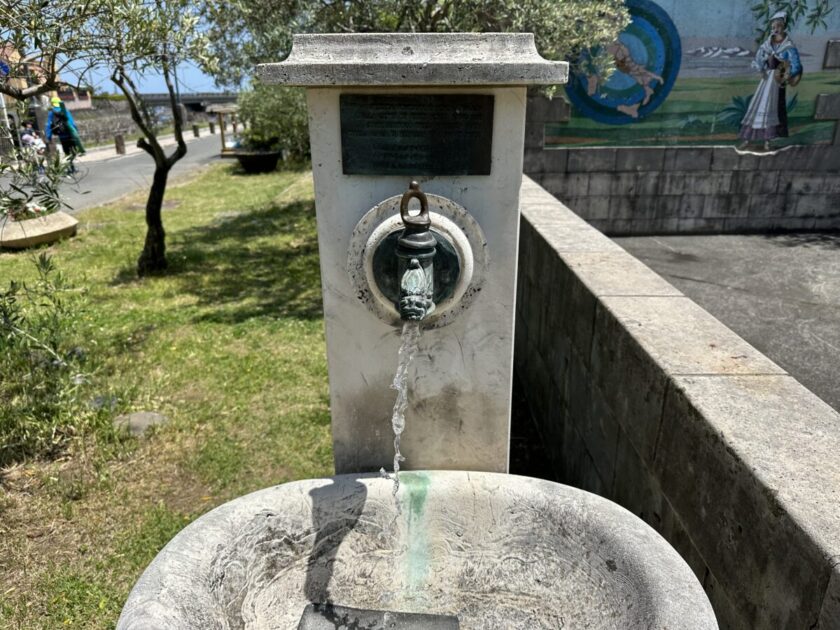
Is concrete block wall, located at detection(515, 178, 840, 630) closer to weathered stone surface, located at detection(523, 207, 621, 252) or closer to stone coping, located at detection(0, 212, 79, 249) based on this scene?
weathered stone surface, located at detection(523, 207, 621, 252)

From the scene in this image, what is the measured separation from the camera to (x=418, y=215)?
219 cm

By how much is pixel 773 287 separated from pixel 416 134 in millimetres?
7182

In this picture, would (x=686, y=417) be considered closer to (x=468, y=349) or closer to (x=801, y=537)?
(x=801, y=537)

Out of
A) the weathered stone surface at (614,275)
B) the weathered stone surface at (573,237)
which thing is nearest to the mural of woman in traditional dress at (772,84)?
the weathered stone surface at (573,237)

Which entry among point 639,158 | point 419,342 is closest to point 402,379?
point 419,342

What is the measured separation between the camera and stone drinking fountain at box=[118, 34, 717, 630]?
2.08 metres

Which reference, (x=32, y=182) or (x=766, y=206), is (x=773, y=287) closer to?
(x=766, y=206)

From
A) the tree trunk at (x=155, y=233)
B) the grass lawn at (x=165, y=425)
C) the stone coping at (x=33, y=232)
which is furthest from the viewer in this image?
the stone coping at (x=33, y=232)

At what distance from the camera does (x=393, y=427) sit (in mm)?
2570

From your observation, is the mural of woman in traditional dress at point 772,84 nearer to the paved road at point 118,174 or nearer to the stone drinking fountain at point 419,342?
the stone drinking fountain at point 419,342

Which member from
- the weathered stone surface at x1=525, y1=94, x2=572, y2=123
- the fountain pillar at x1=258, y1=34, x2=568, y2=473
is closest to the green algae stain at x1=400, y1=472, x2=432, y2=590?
the fountain pillar at x1=258, y1=34, x2=568, y2=473

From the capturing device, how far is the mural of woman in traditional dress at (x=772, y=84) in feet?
33.3

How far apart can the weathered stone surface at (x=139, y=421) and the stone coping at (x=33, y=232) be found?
6638 millimetres

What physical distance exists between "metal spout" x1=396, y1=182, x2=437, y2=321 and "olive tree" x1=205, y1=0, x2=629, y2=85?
5529 mm
